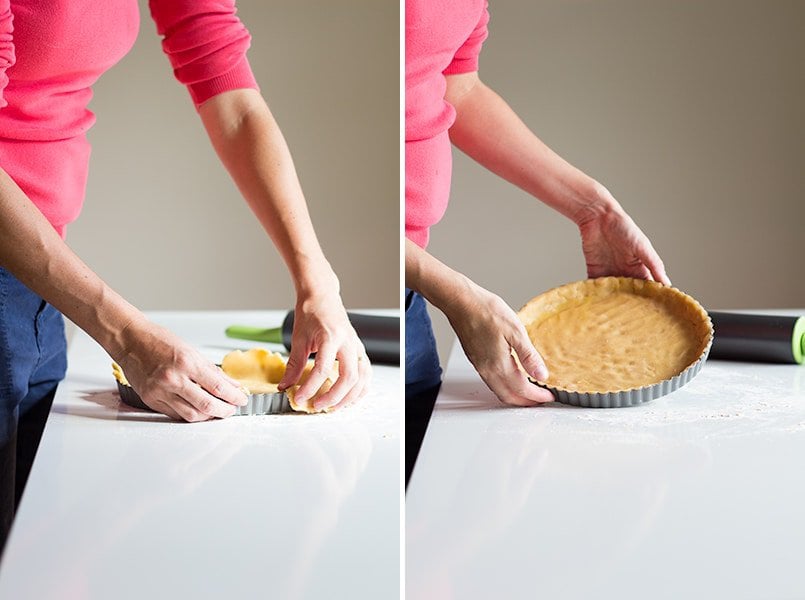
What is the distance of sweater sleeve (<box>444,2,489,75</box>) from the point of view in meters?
0.86

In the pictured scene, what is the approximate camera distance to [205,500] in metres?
0.69

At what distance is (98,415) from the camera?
2.49ft

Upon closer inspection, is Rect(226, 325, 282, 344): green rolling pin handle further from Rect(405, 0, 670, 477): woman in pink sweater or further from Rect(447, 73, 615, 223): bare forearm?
Rect(447, 73, 615, 223): bare forearm

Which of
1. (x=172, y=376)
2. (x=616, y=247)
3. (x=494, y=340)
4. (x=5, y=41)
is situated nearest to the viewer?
(x=5, y=41)

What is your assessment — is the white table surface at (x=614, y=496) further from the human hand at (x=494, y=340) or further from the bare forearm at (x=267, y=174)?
the bare forearm at (x=267, y=174)

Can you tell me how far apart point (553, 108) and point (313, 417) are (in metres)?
0.41

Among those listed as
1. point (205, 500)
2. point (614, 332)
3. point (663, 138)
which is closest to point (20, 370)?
point (205, 500)

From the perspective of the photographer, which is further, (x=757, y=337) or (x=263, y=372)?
(x=757, y=337)

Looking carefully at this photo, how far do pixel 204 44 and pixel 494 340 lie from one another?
0.35 m

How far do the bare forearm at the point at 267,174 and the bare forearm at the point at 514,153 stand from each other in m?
0.19

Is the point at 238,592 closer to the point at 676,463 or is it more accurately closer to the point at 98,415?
the point at 98,415

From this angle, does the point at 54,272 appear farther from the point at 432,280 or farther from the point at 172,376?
the point at 432,280

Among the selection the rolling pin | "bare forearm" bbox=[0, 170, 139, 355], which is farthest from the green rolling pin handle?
"bare forearm" bbox=[0, 170, 139, 355]

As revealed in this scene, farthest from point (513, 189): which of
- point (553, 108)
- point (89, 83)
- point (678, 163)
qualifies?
point (89, 83)
